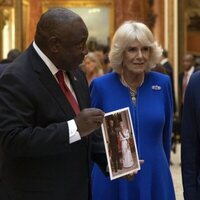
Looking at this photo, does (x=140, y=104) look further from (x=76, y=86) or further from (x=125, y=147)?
(x=76, y=86)

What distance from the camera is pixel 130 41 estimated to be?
4531mm

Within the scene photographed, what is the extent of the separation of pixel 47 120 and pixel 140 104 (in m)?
1.46

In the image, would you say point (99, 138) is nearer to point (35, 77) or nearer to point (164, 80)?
point (35, 77)

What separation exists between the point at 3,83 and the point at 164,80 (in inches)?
71.0

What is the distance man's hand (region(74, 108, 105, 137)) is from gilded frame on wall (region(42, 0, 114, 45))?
1566 centimetres

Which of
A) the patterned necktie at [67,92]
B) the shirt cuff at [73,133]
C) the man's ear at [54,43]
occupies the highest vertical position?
the man's ear at [54,43]

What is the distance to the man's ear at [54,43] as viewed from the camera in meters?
3.11

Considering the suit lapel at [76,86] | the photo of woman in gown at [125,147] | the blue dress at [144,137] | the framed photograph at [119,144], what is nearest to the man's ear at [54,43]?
the suit lapel at [76,86]

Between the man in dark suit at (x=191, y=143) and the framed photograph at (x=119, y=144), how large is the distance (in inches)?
15.1

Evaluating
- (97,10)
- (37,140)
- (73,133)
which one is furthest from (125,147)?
(97,10)

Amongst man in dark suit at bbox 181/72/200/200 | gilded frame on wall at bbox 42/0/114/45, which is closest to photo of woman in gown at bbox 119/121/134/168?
man in dark suit at bbox 181/72/200/200

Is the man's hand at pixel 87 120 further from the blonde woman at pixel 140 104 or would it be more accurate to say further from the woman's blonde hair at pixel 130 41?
the woman's blonde hair at pixel 130 41

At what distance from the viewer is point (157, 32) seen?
1686 centimetres

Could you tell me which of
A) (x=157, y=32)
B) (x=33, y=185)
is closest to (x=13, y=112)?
(x=33, y=185)
